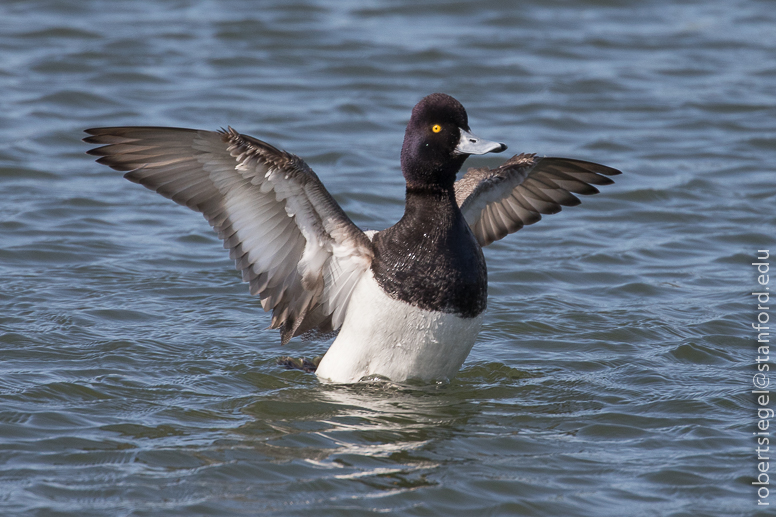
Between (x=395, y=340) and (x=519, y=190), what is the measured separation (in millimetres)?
1861

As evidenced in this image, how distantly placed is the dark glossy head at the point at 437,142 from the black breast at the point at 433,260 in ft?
0.40

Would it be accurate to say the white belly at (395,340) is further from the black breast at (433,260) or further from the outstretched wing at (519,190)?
the outstretched wing at (519,190)

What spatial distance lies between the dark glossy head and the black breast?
0.12 metres

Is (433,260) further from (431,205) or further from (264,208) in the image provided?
(264,208)

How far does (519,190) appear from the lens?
7434mm

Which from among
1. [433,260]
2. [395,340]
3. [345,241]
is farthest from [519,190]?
[395,340]

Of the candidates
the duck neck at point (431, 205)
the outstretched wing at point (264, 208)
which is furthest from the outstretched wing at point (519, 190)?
the outstretched wing at point (264, 208)

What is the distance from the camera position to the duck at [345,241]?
6035 millimetres

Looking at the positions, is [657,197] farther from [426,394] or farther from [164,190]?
[164,190]

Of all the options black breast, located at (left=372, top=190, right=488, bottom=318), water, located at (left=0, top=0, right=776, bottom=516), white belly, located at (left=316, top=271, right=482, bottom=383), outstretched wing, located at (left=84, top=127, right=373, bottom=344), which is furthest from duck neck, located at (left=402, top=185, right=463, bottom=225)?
water, located at (left=0, top=0, right=776, bottom=516)

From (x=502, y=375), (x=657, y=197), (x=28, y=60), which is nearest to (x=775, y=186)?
(x=657, y=197)

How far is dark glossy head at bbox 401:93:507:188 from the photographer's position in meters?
6.20

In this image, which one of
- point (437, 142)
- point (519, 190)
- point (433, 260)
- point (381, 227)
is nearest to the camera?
point (433, 260)

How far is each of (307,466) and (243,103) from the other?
8056 mm
